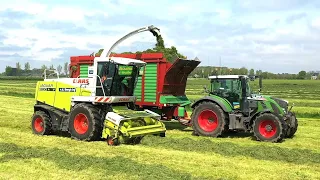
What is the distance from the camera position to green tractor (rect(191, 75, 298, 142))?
11055 millimetres

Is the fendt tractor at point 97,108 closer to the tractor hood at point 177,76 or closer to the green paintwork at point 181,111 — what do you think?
the tractor hood at point 177,76

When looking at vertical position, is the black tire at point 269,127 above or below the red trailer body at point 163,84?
below

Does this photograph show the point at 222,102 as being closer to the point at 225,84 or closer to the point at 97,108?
the point at 225,84

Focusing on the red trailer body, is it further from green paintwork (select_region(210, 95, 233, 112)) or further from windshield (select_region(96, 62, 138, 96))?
windshield (select_region(96, 62, 138, 96))

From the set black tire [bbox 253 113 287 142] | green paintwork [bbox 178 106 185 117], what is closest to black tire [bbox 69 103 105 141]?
green paintwork [bbox 178 106 185 117]

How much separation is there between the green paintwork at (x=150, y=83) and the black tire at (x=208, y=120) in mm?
1572

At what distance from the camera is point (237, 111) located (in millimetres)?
11875

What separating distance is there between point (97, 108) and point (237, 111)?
428 cm

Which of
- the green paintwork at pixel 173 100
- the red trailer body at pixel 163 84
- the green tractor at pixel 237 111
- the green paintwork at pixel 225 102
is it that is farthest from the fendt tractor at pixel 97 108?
the green paintwork at pixel 225 102

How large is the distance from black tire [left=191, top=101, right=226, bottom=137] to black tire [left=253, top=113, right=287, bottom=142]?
3.61 feet

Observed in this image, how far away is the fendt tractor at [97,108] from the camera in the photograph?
1024 cm

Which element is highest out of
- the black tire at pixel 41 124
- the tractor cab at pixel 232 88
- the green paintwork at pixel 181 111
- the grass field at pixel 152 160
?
the tractor cab at pixel 232 88

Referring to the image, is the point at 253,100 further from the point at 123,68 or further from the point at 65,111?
the point at 65,111

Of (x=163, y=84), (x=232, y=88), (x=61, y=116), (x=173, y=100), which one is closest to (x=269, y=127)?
(x=232, y=88)
